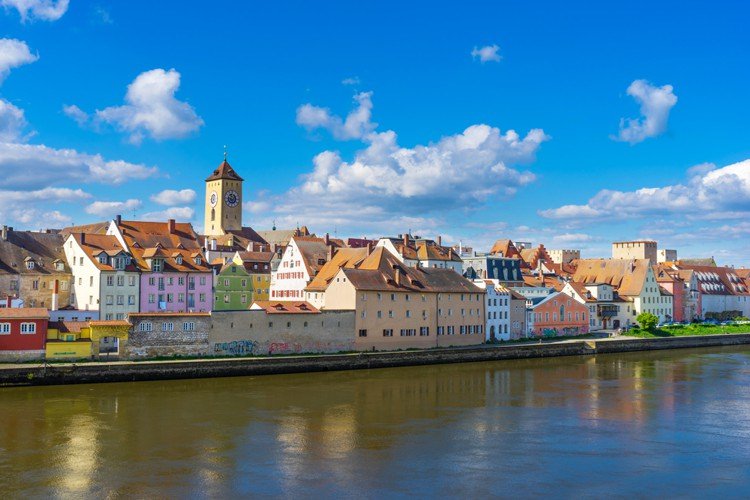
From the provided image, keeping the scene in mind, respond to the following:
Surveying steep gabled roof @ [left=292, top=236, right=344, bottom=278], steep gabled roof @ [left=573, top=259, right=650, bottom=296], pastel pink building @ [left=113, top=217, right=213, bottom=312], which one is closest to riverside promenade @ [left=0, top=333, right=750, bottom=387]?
pastel pink building @ [left=113, top=217, right=213, bottom=312]

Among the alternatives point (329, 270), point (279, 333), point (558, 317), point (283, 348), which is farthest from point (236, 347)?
point (558, 317)

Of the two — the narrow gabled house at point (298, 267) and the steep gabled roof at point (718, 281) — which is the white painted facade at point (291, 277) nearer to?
the narrow gabled house at point (298, 267)

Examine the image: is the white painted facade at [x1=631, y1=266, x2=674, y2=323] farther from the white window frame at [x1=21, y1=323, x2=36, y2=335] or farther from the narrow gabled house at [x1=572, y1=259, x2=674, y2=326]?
the white window frame at [x1=21, y1=323, x2=36, y2=335]

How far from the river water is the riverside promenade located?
107 cm

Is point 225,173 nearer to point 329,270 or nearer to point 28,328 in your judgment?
point 329,270

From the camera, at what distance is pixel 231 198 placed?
11394cm

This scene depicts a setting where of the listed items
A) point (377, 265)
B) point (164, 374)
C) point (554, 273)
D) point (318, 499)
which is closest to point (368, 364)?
point (377, 265)

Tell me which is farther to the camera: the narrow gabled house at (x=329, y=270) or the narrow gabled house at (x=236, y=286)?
the narrow gabled house at (x=236, y=286)

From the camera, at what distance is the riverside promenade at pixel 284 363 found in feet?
131

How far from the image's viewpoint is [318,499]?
2102cm

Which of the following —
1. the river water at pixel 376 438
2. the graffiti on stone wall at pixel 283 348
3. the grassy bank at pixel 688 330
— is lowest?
the river water at pixel 376 438

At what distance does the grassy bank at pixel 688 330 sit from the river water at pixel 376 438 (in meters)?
27.8

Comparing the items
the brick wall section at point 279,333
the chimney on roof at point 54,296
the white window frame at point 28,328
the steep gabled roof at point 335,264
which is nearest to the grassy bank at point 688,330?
the steep gabled roof at point 335,264

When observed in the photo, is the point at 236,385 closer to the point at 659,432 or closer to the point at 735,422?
the point at 659,432
